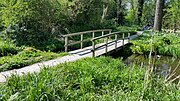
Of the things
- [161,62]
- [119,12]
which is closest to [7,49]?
[161,62]

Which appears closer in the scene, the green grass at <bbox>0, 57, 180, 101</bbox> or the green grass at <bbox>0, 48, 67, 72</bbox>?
the green grass at <bbox>0, 57, 180, 101</bbox>

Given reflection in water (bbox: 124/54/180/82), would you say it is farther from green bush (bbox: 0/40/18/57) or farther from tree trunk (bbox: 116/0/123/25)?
tree trunk (bbox: 116/0/123/25)

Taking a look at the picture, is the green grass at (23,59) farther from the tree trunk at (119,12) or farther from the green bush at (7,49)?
the tree trunk at (119,12)

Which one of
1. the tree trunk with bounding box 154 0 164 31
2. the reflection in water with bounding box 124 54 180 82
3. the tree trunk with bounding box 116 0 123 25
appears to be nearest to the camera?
the reflection in water with bounding box 124 54 180 82

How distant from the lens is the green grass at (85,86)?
15.5ft

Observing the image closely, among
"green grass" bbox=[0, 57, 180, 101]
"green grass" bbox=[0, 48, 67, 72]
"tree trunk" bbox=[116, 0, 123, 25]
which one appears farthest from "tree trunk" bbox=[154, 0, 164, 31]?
"green grass" bbox=[0, 57, 180, 101]

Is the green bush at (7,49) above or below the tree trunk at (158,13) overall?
below

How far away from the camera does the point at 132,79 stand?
618 centimetres

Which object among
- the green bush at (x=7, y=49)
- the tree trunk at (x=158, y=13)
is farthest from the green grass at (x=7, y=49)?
the tree trunk at (x=158, y=13)

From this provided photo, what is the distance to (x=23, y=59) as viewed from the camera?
8141 mm

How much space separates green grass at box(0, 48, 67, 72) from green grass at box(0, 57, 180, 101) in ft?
5.78

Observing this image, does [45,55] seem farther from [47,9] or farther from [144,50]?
[144,50]

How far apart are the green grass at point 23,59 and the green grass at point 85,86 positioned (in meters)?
1.76

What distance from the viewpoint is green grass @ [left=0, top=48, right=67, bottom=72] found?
7292mm
